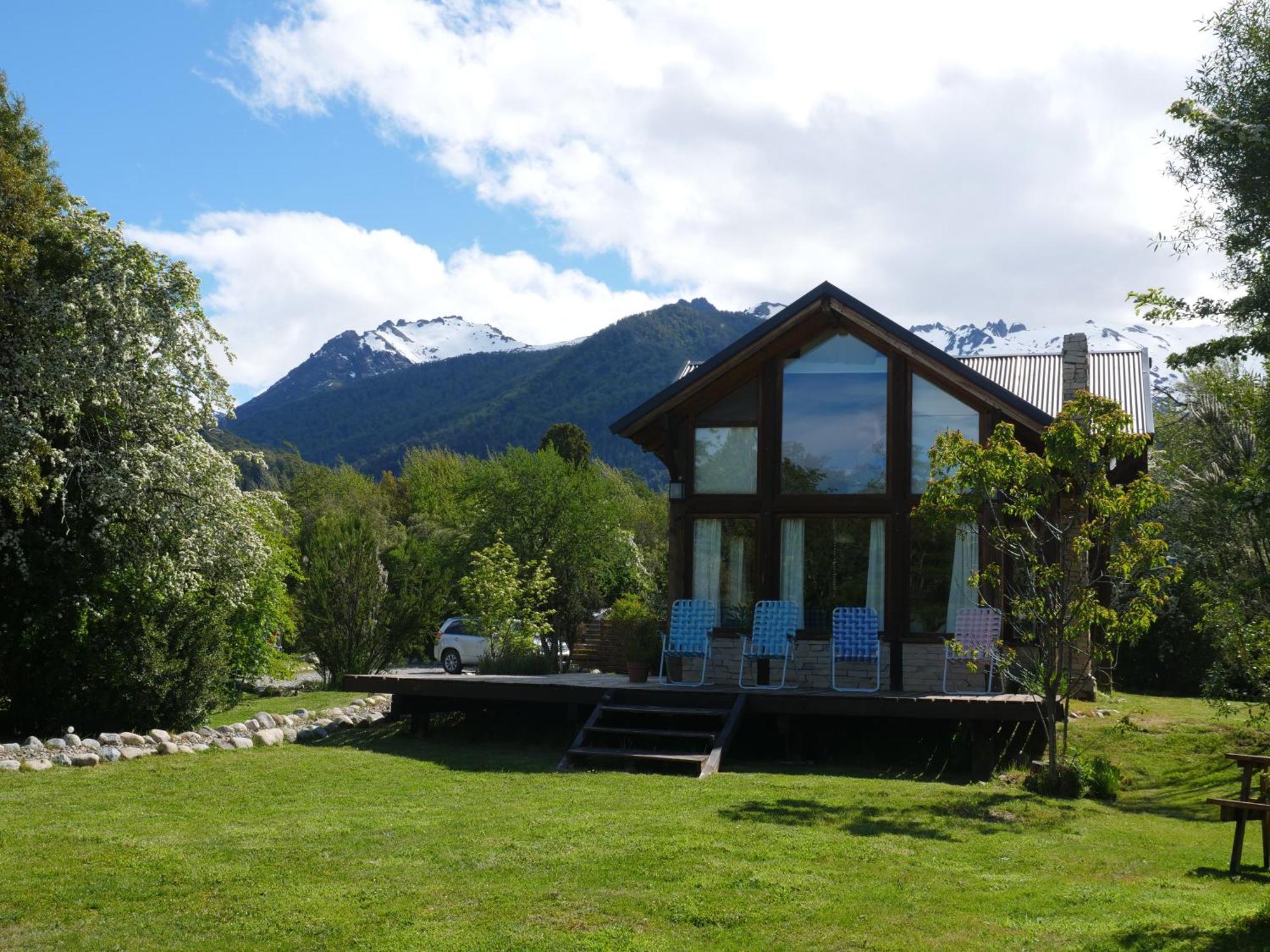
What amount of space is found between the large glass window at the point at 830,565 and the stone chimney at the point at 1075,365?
452cm

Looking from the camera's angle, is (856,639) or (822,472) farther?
(822,472)

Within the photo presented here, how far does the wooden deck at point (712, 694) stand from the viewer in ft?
37.7

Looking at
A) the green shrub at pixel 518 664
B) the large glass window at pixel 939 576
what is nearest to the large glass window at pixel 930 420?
the large glass window at pixel 939 576

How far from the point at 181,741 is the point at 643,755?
4.90 meters

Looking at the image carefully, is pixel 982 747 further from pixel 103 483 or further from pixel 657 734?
pixel 103 483

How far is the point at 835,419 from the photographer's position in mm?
14023

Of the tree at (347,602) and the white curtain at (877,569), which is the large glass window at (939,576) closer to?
the white curtain at (877,569)

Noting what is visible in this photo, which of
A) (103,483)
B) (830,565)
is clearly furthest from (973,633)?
(103,483)

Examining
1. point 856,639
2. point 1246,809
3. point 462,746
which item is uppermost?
point 856,639

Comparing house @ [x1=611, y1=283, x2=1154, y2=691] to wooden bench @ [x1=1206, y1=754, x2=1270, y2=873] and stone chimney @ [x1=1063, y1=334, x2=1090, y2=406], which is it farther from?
wooden bench @ [x1=1206, y1=754, x2=1270, y2=873]

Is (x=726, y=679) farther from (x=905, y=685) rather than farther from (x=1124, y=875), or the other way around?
(x=1124, y=875)

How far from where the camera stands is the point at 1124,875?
6.95 meters

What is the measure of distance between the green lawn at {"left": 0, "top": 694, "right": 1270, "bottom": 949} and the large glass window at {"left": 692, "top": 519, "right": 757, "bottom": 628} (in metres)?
3.61

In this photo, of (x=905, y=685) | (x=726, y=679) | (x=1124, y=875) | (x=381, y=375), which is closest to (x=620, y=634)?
(x=726, y=679)
